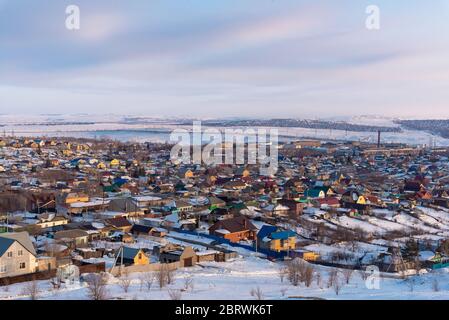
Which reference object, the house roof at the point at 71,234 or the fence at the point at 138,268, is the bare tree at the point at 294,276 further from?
the house roof at the point at 71,234

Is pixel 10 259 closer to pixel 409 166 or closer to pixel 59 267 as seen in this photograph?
pixel 59 267

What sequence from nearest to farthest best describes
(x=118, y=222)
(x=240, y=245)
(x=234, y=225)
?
(x=240, y=245) < (x=234, y=225) < (x=118, y=222)

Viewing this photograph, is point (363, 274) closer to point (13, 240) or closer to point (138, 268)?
point (138, 268)

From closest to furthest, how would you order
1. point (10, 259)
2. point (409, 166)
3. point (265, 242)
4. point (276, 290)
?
point (276, 290)
point (10, 259)
point (265, 242)
point (409, 166)

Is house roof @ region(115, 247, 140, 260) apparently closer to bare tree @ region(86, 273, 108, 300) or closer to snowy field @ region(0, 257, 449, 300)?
snowy field @ region(0, 257, 449, 300)

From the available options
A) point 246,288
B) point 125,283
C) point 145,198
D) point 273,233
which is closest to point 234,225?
point 273,233

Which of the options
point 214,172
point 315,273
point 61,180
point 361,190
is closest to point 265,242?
point 315,273

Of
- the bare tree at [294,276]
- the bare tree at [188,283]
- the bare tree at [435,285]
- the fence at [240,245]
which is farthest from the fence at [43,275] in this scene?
the bare tree at [435,285]

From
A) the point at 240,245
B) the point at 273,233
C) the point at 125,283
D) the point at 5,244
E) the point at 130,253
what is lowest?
the point at 240,245
